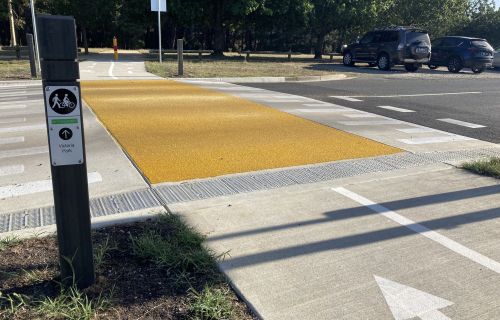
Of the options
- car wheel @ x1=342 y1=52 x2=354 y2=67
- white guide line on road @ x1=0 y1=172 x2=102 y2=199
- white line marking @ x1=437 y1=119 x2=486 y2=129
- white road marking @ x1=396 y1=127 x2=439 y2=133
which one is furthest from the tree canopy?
white guide line on road @ x1=0 y1=172 x2=102 y2=199

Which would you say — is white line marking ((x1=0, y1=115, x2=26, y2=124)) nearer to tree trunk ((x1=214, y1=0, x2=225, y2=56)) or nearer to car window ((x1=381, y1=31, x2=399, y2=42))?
car window ((x1=381, y1=31, x2=399, y2=42))

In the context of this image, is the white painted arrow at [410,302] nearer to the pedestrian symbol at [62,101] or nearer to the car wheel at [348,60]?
the pedestrian symbol at [62,101]

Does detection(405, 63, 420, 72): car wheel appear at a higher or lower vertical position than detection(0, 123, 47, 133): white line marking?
higher

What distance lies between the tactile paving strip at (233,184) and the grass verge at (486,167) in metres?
0.42

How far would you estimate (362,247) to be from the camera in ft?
11.9

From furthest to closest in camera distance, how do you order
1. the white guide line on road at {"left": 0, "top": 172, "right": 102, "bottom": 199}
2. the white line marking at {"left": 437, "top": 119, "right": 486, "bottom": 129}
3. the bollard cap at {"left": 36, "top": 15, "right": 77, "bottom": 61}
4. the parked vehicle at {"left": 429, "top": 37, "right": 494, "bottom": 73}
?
the parked vehicle at {"left": 429, "top": 37, "right": 494, "bottom": 73}
the white line marking at {"left": 437, "top": 119, "right": 486, "bottom": 129}
the white guide line on road at {"left": 0, "top": 172, "right": 102, "bottom": 199}
the bollard cap at {"left": 36, "top": 15, "right": 77, "bottom": 61}

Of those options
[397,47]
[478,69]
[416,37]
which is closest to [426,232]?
[397,47]

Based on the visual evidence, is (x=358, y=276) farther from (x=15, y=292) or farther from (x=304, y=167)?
(x=304, y=167)

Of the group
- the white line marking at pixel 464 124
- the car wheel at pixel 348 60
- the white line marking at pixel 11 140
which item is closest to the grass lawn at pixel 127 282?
the white line marking at pixel 11 140

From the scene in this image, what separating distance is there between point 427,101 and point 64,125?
1163 cm

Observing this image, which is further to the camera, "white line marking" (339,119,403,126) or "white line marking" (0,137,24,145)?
"white line marking" (339,119,403,126)

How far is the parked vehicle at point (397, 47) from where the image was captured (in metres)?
22.4

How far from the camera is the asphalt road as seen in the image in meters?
9.20

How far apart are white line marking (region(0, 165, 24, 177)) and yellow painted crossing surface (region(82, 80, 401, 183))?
1346 millimetres
